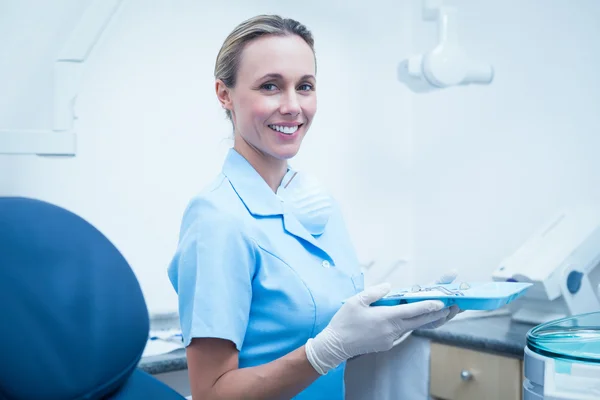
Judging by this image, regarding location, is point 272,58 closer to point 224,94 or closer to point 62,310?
point 224,94

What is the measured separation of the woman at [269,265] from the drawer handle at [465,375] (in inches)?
26.6

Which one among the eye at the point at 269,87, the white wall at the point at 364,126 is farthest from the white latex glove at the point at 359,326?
the white wall at the point at 364,126

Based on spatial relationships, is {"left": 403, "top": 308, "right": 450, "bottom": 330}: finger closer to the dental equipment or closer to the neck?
the neck

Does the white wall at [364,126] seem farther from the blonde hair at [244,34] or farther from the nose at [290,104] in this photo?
the nose at [290,104]

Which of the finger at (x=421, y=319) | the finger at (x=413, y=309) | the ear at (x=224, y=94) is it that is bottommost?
the finger at (x=421, y=319)

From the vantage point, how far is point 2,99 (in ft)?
5.87

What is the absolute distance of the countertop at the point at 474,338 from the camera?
168 cm

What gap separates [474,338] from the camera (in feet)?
6.11

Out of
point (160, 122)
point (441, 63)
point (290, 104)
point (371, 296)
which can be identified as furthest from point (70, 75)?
point (441, 63)

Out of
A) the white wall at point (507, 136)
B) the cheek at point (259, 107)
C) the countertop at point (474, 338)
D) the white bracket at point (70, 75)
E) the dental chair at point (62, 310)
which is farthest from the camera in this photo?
the white wall at point (507, 136)

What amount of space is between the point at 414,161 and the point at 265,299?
176cm

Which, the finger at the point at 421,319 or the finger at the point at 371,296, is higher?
the finger at the point at 371,296

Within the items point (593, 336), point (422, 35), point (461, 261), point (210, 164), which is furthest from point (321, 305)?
point (422, 35)

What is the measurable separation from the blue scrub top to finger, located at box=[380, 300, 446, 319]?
18cm
